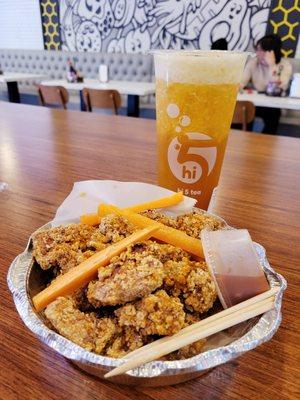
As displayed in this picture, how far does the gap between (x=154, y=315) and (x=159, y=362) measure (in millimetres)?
51

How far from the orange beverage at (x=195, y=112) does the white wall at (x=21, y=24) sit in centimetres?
717

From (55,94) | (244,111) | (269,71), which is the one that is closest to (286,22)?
(269,71)

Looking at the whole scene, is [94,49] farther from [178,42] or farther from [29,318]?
[29,318]

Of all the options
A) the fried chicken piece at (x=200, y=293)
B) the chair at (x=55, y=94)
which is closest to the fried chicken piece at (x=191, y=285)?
the fried chicken piece at (x=200, y=293)

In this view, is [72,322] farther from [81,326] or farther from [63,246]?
[63,246]

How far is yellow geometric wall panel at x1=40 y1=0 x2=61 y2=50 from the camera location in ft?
21.0

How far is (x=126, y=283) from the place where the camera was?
0.41 m

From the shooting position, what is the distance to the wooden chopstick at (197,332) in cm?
36

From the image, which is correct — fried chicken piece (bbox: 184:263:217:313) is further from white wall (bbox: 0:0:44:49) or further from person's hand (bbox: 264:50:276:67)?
white wall (bbox: 0:0:44:49)

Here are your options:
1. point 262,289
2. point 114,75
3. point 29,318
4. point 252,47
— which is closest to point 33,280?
point 29,318

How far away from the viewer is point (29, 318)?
1.37ft

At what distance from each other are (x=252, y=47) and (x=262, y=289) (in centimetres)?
548

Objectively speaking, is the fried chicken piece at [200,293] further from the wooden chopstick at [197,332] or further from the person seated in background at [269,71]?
the person seated in background at [269,71]

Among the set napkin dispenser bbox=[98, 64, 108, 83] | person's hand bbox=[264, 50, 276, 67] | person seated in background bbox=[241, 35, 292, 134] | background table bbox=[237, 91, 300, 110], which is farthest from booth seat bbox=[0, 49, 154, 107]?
background table bbox=[237, 91, 300, 110]
